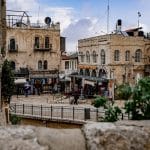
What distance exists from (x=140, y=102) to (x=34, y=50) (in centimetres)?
5938

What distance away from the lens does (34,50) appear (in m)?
63.8

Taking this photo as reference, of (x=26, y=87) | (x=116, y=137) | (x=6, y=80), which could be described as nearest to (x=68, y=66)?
(x=26, y=87)

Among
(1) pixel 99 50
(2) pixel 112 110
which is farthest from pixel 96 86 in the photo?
(2) pixel 112 110

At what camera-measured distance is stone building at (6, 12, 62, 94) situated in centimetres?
6238

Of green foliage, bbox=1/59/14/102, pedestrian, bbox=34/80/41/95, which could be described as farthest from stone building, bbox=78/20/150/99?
green foliage, bbox=1/59/14/102

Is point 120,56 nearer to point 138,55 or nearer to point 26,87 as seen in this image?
point 138,55

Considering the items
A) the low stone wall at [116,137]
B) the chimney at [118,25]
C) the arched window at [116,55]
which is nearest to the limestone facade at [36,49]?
the chimney at [118,25]

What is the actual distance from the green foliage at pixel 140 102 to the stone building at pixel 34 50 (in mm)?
56536

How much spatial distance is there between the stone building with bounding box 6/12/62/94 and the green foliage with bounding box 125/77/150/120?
2226 inches

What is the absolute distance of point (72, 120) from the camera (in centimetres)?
2969

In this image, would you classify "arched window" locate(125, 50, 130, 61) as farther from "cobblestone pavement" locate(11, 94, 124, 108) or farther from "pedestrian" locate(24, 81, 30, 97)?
"pedestrian" locate(24, 81, 30, 97)

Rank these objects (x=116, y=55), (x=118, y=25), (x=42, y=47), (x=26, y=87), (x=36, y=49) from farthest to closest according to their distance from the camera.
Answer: (x=42, y=47)
(x=36, y=49)
(x=118, y=25)
(x=116, y=55)
(x=26, y=87)

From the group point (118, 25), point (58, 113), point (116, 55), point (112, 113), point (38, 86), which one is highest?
point (118, 25)

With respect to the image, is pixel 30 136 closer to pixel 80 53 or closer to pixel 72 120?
pixel 72 120
